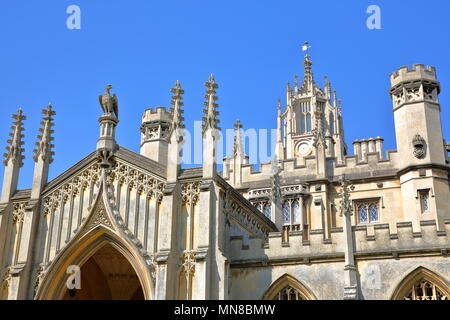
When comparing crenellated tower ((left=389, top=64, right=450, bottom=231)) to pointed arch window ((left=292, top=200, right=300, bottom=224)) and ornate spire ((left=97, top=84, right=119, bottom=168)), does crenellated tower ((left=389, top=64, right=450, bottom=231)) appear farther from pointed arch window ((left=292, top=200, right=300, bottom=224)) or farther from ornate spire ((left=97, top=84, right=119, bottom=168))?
ornate spire ((left=97, top=84, right=119, bottom=168))

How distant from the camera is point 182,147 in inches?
A: 821

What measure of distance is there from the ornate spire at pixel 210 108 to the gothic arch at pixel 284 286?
16.9ft

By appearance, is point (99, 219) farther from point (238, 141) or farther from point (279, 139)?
point (279, 139)

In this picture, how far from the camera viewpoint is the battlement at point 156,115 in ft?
104

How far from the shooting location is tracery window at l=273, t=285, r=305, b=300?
19564 mm

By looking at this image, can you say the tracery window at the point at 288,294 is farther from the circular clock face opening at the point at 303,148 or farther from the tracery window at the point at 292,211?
the circular clock face opening at the point at 303,148

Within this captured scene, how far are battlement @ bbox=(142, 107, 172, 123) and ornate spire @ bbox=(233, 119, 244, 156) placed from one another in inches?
221

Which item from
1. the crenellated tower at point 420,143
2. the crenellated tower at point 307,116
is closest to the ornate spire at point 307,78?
the crenellated tower at point 307,116

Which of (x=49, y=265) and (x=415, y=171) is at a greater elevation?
(x=415, y=171)

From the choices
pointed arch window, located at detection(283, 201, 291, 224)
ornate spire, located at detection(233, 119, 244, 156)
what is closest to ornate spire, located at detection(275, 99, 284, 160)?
ornate spire, located at detection(233, 119, 244, 156)

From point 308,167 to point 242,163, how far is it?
4.04m
